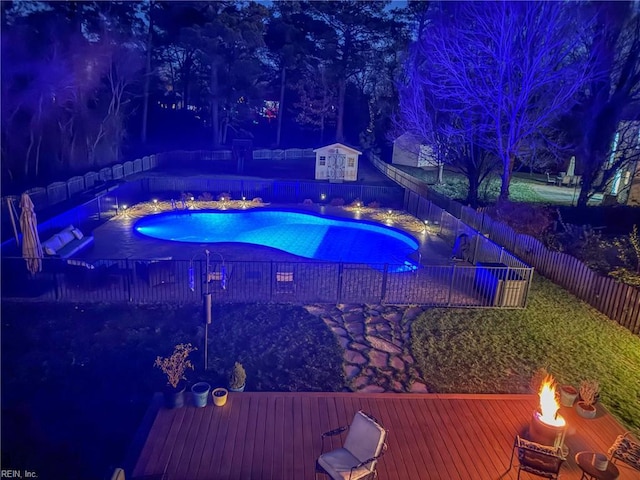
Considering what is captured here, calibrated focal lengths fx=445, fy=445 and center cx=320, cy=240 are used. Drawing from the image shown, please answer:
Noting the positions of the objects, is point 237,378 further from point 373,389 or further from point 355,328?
point 355,328

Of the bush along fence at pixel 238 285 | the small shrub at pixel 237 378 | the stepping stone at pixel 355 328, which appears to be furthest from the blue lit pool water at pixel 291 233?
the small shrub at pixel 237 378

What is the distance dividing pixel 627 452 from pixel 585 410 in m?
1.43

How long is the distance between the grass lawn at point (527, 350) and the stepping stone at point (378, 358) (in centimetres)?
69

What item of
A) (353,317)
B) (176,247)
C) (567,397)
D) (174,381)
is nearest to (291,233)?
(176,247)

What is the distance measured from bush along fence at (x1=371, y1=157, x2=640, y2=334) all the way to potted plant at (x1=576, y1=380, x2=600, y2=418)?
474 cm

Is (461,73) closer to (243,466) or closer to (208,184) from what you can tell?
(208,184)

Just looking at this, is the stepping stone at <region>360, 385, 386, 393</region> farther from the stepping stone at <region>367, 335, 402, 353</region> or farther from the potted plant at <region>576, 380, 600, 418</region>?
the potted plant at <region>576, 380, 600, 418</region>

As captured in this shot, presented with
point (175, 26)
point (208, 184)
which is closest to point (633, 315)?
point (208, 184)

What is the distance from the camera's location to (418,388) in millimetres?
8398

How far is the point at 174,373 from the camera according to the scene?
7660 millimetres

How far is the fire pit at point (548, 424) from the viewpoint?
6.23 meters

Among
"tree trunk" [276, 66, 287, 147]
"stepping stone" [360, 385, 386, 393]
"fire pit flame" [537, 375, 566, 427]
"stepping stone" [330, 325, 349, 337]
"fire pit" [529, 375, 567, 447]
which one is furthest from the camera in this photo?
"tree trunk" [276, 66, 287, 147]

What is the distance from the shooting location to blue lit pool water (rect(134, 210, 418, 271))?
18.6 meters

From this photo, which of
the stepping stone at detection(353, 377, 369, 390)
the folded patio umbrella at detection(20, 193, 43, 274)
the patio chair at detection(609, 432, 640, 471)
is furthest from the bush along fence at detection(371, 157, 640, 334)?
the folded patio umbrella at detection(20, 193, 43, 274)
